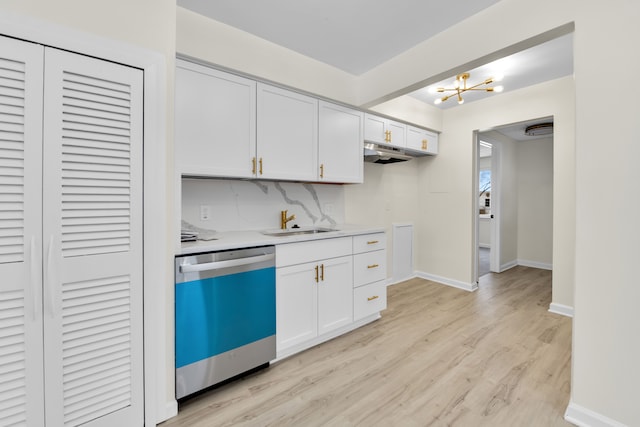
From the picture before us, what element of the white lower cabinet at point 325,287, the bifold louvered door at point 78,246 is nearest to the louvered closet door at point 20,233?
the bifold louvered door at point 78,246

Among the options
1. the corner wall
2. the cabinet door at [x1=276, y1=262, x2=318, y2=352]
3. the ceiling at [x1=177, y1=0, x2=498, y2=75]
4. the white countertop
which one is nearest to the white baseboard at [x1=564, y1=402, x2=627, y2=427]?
the cabinet door at [x1=276, y1=262, x2=318, y2=352]

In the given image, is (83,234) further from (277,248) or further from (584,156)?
(584,156)

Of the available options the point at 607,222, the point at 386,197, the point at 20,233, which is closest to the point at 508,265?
the point at 386,197

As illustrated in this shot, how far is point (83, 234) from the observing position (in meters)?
1.27

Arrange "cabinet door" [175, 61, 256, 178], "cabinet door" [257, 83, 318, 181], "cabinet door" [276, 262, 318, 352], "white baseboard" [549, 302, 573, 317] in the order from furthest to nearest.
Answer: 1. "white baseboard" [549, 302, 573, 317]
2. "cabinet door" [257, 83, 318, 181]
3. "cabinet door" [276, 262, 318, 352]
4. "cabinet door" [175, 61, 256, 178]

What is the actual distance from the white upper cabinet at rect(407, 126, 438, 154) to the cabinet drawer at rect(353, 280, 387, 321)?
6.61 feet

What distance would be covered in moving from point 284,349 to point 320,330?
1.14ft

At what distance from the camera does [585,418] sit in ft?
4.83

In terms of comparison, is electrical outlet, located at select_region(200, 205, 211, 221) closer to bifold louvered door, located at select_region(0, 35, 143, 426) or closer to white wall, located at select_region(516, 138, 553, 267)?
bifold louvered door, located at select_region(0, 35, 143, 426)

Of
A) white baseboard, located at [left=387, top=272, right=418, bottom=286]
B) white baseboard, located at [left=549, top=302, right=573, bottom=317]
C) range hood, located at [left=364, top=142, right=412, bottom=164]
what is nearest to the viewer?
white baseboard, located at [left=549, top=302, right=573, bottom=317]

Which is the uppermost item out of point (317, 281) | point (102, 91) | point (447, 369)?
point (102, 91)

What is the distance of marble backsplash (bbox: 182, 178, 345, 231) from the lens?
2295 mm

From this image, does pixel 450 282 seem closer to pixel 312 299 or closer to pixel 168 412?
pixel 312 299

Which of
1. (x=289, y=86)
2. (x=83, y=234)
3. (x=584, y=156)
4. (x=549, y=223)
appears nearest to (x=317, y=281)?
(x=83, y=234)
